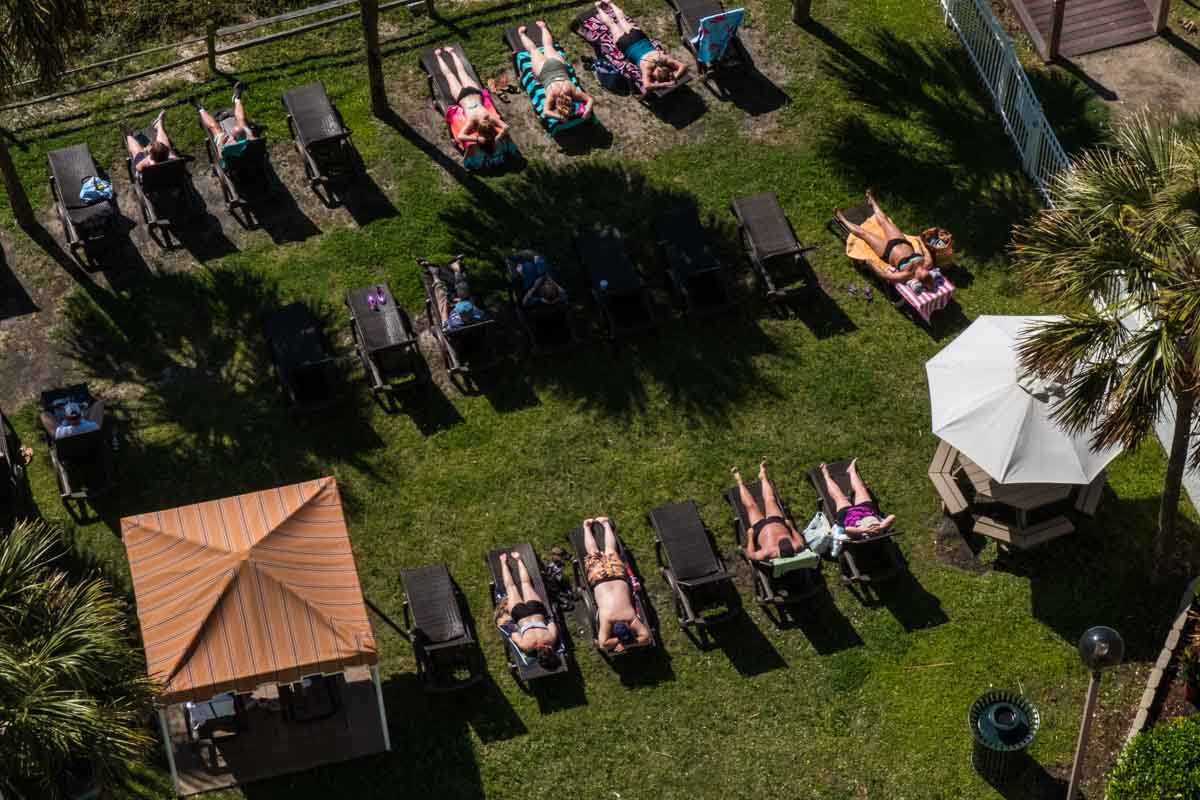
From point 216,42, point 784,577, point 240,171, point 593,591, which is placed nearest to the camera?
point 593,591

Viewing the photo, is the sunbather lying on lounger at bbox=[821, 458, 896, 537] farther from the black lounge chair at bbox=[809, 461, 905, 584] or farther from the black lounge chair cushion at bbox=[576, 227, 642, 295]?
the black lounge chair cushion at bbox=[576, 227, 642, 295]

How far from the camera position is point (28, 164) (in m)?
29.2

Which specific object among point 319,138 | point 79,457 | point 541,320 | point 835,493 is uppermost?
point 319,138

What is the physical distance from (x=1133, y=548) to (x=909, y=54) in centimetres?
989

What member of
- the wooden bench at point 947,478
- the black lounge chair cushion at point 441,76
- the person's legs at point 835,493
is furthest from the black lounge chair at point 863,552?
the black lounge chair cushion at point 441,76

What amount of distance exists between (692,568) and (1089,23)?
1326 centimetres

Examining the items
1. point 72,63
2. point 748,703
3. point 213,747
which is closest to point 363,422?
point 213,747

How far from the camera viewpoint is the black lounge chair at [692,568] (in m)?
24.7

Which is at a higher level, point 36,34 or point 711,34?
point 36,34

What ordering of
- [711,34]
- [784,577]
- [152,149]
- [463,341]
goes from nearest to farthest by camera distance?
[784,577], [463,341], [152,149], [711,34]

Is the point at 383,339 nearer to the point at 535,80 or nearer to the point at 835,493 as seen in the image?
the point at 535,80

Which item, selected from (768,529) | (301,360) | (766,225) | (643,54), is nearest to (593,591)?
(768,529)

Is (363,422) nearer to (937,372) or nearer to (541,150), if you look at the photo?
(541,150)

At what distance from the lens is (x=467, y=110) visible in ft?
96.1
